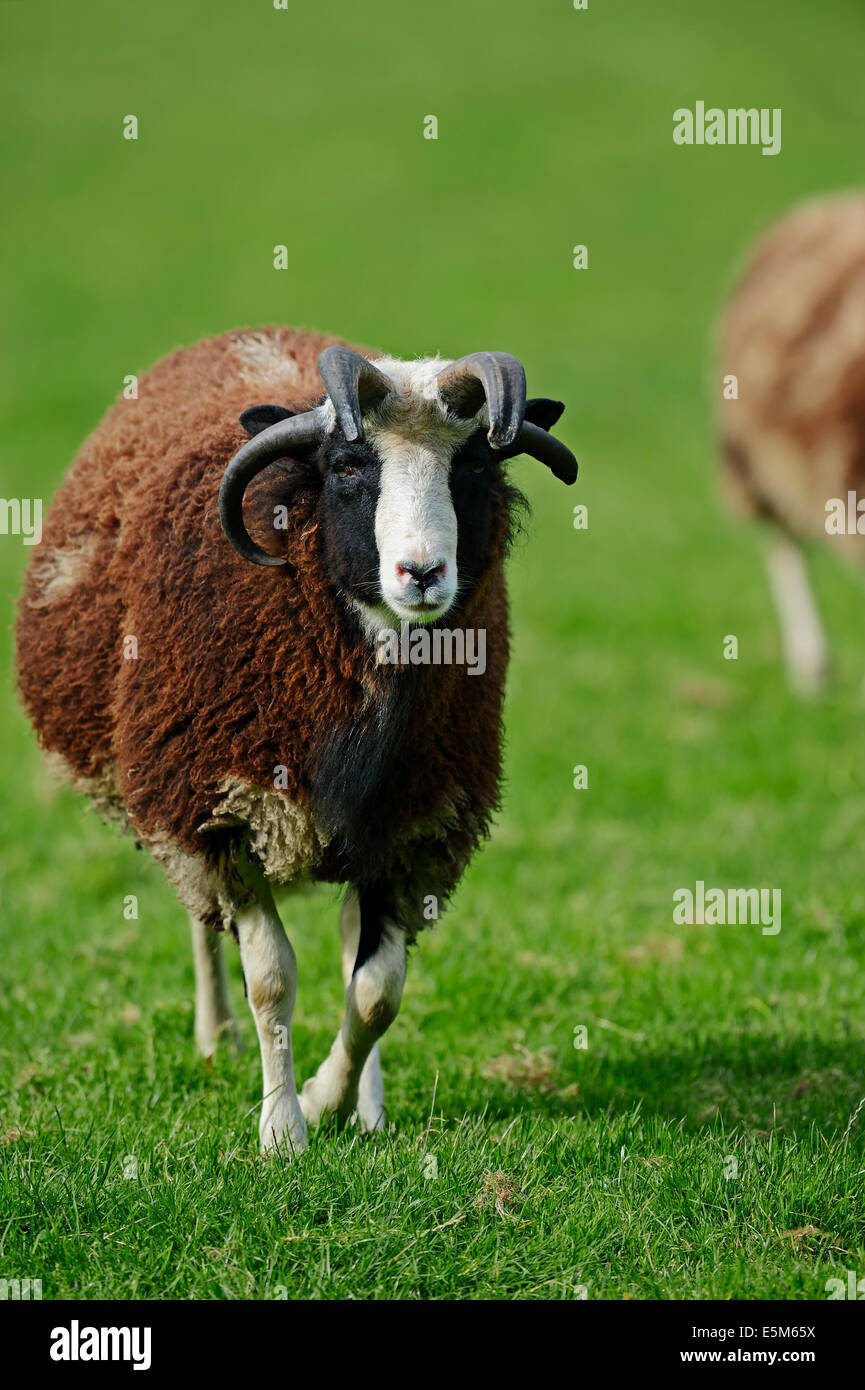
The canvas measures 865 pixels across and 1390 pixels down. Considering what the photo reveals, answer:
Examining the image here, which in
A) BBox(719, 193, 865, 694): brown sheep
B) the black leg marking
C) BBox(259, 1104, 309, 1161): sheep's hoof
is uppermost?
BBox(719, 193, 865, 694): brown sheep

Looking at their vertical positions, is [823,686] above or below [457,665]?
above

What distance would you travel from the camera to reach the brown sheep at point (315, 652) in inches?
171

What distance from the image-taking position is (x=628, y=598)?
13.3 meters

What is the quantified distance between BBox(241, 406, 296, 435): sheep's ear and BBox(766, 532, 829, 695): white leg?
7.22 metres

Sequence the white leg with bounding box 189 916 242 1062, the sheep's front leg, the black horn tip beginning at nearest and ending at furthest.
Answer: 1. the black horn tip
2. the sheep's front leg
3. the white leg with bounding box 189 916 242 1062

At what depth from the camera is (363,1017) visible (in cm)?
473

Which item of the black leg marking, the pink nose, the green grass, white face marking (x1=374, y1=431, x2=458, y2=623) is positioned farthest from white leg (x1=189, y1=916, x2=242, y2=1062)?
the pink nose

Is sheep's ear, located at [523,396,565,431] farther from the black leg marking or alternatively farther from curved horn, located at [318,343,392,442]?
the black leg marking

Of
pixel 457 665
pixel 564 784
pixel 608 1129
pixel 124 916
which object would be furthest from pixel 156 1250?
pixel 564 784

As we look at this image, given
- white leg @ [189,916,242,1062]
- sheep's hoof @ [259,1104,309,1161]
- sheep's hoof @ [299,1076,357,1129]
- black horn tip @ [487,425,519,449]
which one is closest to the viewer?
A: black horn tip @ [487,425,519,449]

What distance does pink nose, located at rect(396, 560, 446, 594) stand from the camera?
4109 millimetres
